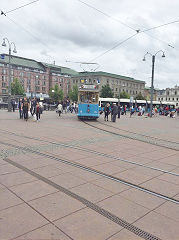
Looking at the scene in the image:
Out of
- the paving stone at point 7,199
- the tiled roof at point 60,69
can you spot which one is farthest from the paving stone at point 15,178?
the tiled roof at point 60,69

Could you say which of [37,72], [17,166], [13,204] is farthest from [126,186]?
[37,72]

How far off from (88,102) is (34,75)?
84.7 meters

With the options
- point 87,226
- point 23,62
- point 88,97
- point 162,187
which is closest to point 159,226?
point 87,226

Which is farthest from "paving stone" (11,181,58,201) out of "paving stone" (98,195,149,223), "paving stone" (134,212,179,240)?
"paving stone" (134,212,179,240)

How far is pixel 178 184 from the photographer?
14.6 ft

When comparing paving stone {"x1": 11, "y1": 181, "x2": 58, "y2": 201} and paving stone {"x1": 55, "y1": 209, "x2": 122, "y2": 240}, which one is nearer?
paving stone {"x1": 55, "y1": 209, "x2": 122, "y2": 240}

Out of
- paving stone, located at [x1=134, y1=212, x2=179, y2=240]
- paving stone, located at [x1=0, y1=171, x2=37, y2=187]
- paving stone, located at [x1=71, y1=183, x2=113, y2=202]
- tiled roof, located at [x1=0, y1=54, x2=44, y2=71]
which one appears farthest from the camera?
tiled roof, located at [x1=0, y1=54, x2=44, y2=71]

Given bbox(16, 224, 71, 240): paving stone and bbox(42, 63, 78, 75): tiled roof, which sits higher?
bbox(42, 63, 78, 75): tiled roof

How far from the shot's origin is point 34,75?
9688 centimetres

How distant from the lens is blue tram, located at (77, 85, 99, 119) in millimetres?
18422

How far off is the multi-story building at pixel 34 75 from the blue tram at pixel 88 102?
67.3 meters

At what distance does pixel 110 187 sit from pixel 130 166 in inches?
61.9

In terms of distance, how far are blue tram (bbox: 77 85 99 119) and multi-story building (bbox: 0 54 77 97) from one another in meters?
67.3

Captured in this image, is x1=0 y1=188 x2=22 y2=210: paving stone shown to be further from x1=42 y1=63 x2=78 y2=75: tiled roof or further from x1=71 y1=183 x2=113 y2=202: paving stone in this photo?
x1=42 y1=63 x2=78 y2=75: tiled roof
